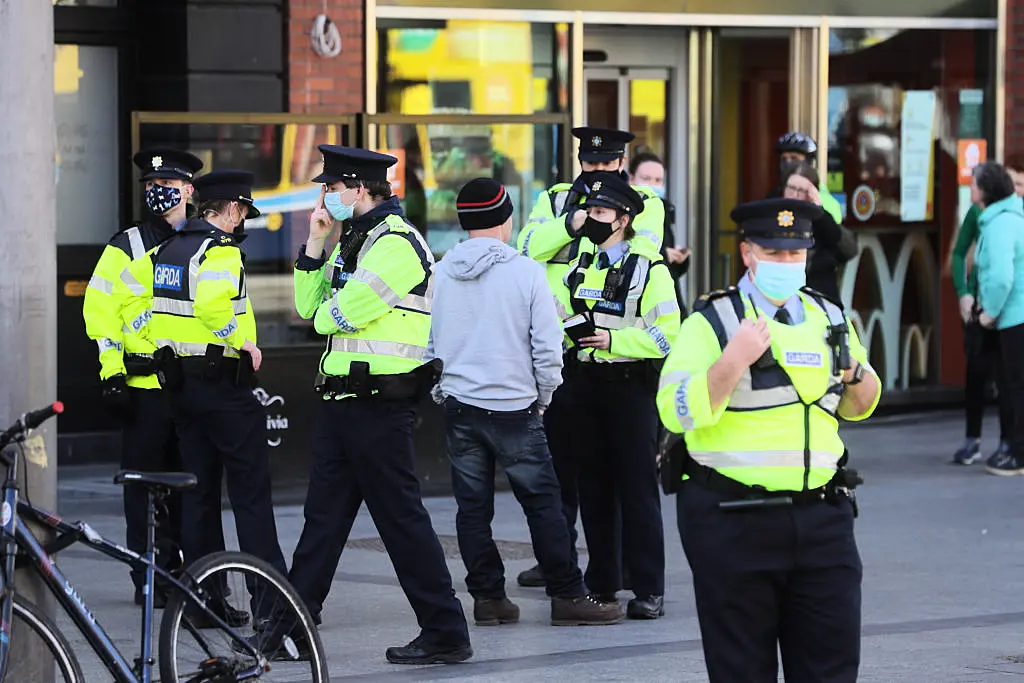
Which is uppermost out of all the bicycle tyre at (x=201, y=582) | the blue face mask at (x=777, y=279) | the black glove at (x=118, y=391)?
the blue face mask at (x=777, y=279)

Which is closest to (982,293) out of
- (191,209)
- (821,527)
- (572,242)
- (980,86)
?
(980,86)

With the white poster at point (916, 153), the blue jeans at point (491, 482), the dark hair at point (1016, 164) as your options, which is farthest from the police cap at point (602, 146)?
the white poster at point (916, 153)

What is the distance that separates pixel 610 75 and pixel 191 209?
607 cm

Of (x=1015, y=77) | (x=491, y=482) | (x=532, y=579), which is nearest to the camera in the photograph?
(x=491, y=482)

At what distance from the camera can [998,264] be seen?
12.1 meters

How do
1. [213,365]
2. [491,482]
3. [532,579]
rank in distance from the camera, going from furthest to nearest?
1. [532,579]
2. [491,482]
3. [213,365]

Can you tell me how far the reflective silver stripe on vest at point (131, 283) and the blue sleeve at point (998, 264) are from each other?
5.98 m

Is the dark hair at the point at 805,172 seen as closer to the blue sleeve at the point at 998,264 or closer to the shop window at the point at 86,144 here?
→ the blue sleeve at the point at 998,264

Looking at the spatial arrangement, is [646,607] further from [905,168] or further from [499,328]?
[905,168]

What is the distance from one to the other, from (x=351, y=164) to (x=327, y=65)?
5.42 m

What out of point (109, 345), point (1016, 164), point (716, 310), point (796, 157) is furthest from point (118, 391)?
point (1016, 164)

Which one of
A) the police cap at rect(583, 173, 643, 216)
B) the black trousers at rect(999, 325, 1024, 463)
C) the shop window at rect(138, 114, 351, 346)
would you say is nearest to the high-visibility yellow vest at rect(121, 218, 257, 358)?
the police cap at rect(583, 173, 643, 216)

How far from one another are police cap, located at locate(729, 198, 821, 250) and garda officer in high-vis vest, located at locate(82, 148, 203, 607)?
3.54 metres

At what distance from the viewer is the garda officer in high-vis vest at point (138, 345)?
8.19m
